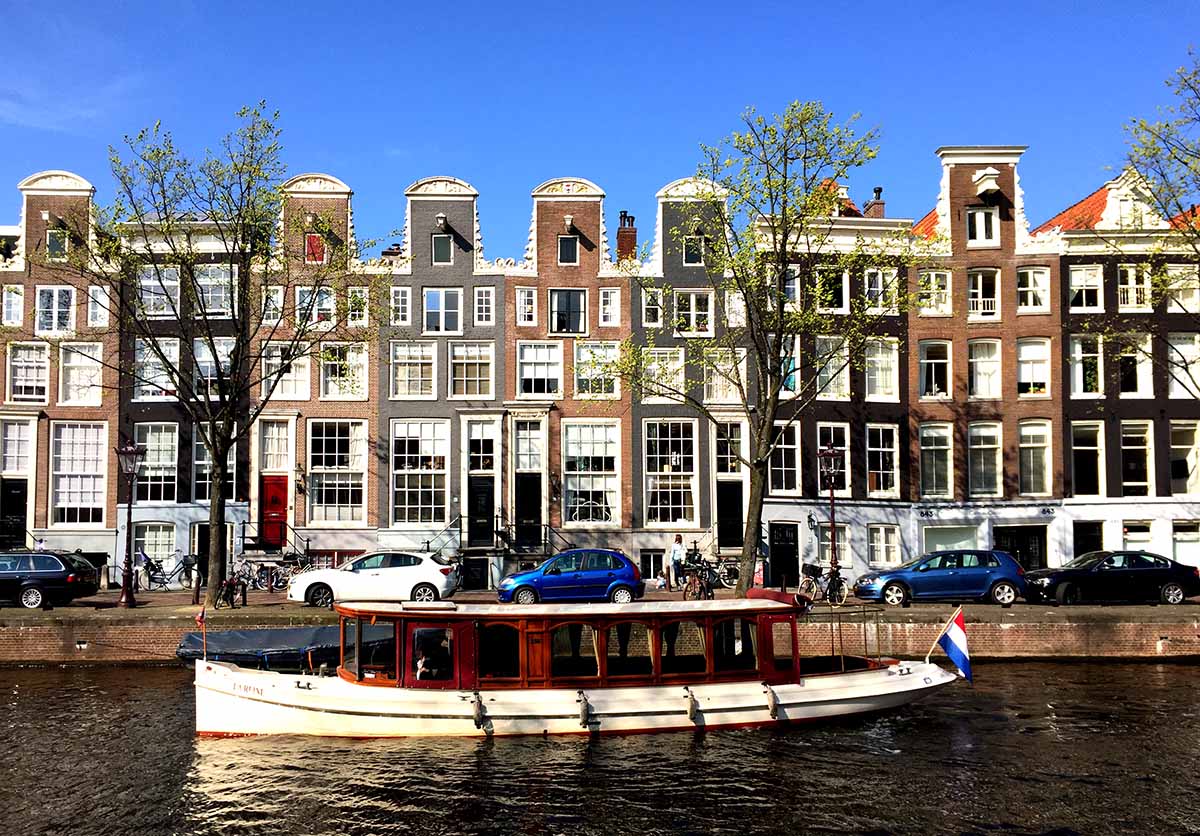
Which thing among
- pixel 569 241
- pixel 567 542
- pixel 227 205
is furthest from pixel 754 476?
pixel 227 205

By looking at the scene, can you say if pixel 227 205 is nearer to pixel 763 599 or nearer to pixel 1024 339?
pixel 763 599

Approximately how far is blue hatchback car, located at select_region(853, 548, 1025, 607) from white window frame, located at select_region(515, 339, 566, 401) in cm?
1439

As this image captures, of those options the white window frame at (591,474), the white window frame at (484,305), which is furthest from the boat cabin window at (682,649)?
the white window frame at (484,305)

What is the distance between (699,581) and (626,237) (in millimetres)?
18751

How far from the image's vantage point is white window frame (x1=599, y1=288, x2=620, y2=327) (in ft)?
127

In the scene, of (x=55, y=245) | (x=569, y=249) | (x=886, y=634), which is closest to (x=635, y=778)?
(x=886, y=634)

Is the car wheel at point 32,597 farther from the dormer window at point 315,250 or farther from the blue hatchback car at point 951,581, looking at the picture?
the blue hatchback car at point 951,581

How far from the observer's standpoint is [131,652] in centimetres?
2617

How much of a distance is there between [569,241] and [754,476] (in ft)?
48.1

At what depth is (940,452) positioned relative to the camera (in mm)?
38625

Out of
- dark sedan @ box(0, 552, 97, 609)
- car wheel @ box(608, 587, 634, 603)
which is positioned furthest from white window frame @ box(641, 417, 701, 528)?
dark sedan @ box(0, 552, 97, 609)

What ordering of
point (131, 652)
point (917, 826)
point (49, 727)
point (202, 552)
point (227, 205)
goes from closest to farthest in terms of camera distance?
point (917, 826) < point (49, 727) < point (131, 652) < point (227, 205) < point (202, 552)

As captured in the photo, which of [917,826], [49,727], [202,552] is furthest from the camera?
[202,552]

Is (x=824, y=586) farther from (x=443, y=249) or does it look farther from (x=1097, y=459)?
(x=443, y=249)
